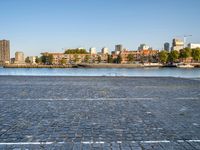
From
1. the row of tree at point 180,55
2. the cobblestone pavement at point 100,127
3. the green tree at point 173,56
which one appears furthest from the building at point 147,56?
the cobblestone pavement at point 100,127

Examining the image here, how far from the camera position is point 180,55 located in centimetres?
12912

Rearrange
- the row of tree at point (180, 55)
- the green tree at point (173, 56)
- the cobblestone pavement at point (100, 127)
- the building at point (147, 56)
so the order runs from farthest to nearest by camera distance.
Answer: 1. the building at point (147, 56)
2. the green tree at point (173, 56)
3. the row of tree at point (180, 55)
4. the cobblestone pavement at point (100, 127)

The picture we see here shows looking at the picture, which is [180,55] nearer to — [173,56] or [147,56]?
[173,56]

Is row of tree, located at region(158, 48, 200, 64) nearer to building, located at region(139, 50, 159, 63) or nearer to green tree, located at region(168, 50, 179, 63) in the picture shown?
green tree, located at region(168, 50, 179, 63)

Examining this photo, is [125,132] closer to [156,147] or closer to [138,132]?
[138,132]

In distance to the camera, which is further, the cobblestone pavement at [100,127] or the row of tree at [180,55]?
the row of tree at [180,55]

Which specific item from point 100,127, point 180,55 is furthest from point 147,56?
point 100,127

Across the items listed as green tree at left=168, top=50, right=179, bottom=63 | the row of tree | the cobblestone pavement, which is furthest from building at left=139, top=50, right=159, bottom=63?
the cobblestone pavement

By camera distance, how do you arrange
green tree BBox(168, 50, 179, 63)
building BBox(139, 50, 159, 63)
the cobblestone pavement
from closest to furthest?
the cobblestone pavement → green tree BBox(168, 50, 179, 63) → building BBox(139, 50, 159, 63)

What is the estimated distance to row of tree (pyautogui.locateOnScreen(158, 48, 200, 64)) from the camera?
125 m

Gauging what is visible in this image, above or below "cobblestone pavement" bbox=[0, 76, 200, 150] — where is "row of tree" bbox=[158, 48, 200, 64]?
above

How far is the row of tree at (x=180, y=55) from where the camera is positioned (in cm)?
12475

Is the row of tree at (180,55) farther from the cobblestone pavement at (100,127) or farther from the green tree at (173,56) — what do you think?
the cobblestone pavement at (100,127)

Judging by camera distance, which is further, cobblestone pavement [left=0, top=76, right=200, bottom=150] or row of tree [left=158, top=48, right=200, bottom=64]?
row of tree [left=158, top=48, right=200, bottom=64]
